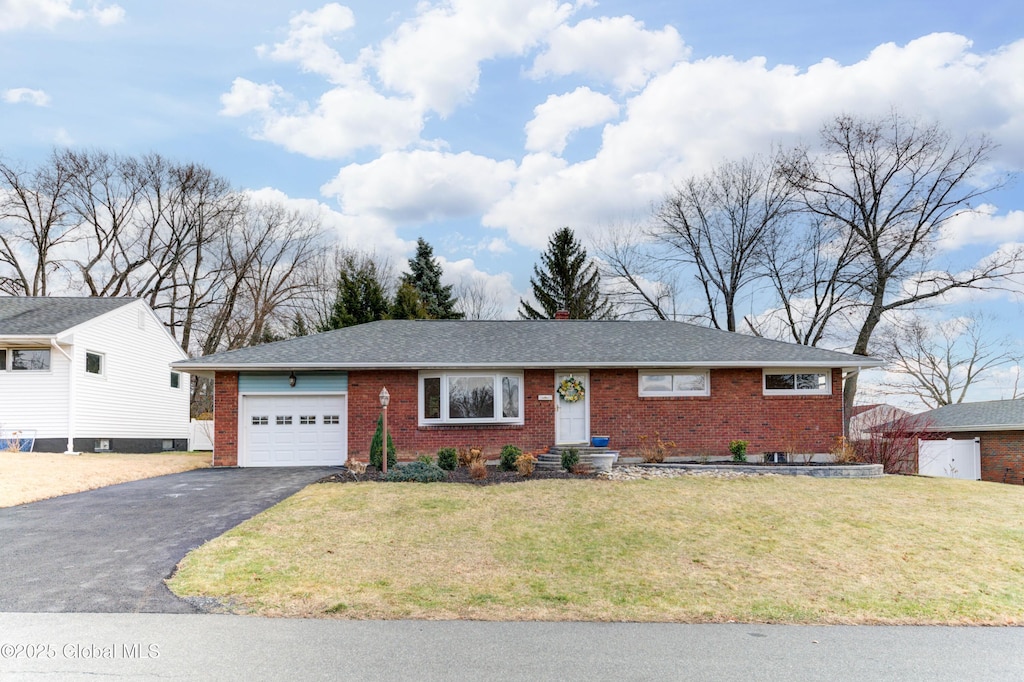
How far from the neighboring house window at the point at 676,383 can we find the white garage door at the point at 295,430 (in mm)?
7874

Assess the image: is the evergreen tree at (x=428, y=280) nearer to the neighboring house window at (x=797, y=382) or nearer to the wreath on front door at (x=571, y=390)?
the wreath on front door at (x=571, y=390)

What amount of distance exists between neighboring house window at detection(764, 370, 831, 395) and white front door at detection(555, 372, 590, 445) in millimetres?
4779

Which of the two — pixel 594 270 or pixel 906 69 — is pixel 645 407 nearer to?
pixel 906 69

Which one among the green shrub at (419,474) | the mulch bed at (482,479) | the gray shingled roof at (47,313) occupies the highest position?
the gray shingled roof at (47,313)

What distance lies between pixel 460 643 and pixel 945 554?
6.87 metres

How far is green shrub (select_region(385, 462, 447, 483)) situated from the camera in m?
13.8

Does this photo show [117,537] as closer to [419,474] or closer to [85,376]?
[419,474]

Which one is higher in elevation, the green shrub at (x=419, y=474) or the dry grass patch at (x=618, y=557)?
the green shrub at (x=419, y=474)

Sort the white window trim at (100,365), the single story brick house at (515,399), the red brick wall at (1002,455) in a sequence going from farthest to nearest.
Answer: the red brick wall at (1002,455), the white window trim at (100,365), the single story brick house at (515,399)

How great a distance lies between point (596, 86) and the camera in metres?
18.7

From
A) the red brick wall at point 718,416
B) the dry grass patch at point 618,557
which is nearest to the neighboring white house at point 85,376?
the dry grass patch at point 618,557

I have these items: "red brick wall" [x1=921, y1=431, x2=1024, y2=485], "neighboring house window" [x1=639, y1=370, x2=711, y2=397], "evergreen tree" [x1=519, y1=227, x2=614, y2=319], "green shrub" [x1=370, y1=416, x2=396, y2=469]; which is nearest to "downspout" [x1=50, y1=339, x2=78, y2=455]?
"green shrub" [x1=370, y1=416, x2=396, y2=469]

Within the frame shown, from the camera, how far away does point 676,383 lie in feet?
59.3

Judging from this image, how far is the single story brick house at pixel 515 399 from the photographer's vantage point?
57.4ft
